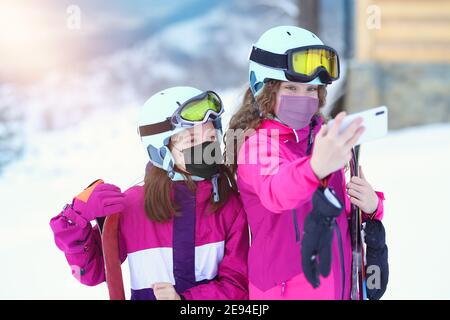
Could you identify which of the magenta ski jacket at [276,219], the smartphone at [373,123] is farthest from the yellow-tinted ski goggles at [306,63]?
the smartphone at [373,123]

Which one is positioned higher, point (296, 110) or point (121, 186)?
point (296, 110)

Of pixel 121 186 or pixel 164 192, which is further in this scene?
pixel 121 186

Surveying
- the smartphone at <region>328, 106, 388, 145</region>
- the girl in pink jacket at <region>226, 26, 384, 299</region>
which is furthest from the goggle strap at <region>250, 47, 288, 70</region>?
the smartphone at <region>328, 106, 388, 145</region>

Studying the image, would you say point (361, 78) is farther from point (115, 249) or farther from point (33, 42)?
point (115, 249)

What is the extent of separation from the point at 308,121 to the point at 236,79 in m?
9.51

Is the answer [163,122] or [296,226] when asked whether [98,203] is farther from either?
[296,226]

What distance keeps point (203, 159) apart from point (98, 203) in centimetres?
44

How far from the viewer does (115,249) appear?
7.80ft

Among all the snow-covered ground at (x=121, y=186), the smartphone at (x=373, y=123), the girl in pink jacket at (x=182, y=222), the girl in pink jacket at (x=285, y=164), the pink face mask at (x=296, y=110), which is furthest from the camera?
the snow-covered ground at (x=121, y=186)

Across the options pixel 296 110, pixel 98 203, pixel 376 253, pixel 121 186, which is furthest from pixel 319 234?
pixel 121 186

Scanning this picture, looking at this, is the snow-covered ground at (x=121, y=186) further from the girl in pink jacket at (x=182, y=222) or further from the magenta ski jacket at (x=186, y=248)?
the magenta ski jacket at (x=186, y=248)

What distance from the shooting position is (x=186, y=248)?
240 centimetres

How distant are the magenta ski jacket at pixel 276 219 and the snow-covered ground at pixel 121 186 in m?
0.49

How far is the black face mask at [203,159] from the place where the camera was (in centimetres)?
241
